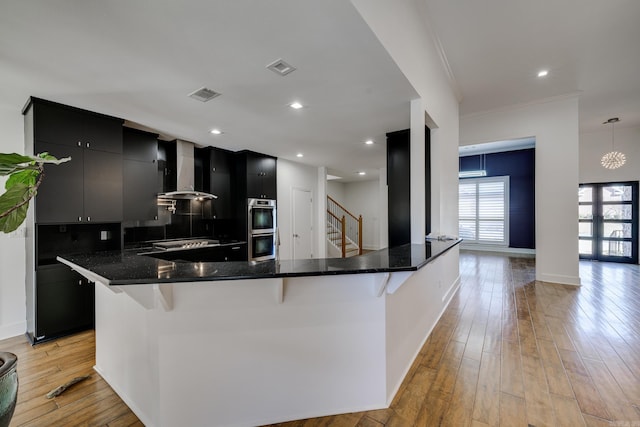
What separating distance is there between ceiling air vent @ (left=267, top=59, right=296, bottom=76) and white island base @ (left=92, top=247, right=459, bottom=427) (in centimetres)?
170

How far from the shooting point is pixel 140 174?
3830 millimetres

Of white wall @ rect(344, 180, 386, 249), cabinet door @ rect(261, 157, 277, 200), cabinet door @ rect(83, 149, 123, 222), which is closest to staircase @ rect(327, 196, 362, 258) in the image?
white wall @ rect(344, 180, 386, 249)

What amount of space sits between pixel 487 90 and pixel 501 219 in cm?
501

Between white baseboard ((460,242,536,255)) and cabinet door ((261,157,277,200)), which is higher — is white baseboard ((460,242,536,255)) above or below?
below

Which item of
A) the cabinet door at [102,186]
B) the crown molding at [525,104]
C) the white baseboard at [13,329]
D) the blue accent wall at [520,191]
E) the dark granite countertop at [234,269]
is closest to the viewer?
the dark granite countertop at [234,269]

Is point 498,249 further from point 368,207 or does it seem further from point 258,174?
point 258,174

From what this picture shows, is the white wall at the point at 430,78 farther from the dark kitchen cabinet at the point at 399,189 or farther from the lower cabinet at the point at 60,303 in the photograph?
the lower cabinet at the point at 60,303

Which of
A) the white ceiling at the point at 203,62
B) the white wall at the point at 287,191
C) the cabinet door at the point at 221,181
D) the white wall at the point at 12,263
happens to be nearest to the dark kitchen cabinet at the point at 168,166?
the cabinet door at the point at 221,181

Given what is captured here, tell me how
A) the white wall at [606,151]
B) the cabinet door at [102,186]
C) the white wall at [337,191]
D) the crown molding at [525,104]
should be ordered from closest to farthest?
1. the cabinet door at [102,186]
2. the crown molding at [525,104]
3. the white wall at [606,151]
4. the white wall at [337,191]

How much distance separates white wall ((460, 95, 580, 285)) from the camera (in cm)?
462

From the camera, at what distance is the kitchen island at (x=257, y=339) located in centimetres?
154

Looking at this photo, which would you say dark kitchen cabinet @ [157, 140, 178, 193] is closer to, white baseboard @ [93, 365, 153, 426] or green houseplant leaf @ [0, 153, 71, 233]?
white baseboard @ [93, 365, 153, 426]

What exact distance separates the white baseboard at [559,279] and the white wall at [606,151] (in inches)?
148

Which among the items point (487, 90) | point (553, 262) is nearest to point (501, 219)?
point (553, 262)
